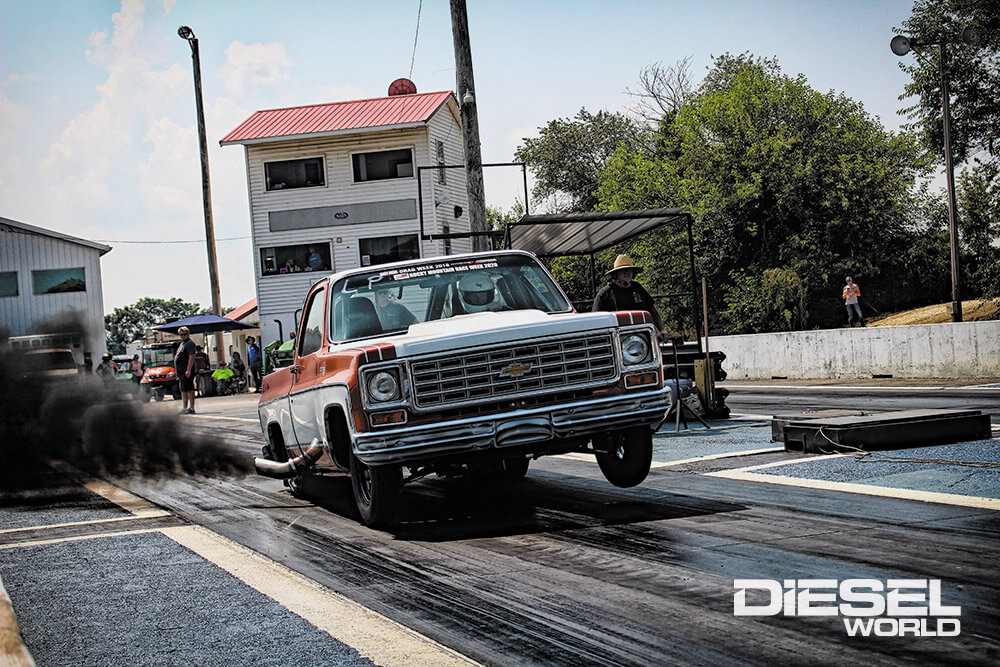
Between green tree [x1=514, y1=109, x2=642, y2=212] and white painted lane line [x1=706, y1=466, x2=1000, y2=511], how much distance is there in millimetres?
66760

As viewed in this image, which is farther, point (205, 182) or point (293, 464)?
point (205, 182)

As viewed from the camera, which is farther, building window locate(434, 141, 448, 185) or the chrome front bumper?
building window locate(434, 141, 448, 185)

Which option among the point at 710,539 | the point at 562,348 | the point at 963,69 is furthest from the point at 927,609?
the point at 963,69

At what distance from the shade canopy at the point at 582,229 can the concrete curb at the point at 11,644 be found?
9.17m

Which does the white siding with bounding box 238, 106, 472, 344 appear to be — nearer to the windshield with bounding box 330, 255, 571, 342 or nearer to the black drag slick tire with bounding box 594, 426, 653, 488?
the windshield with bounding box 330, 255, 571, 342

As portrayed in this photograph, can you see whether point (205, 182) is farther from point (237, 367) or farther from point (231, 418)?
point (231, 418)

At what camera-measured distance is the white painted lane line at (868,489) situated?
6.39 meters

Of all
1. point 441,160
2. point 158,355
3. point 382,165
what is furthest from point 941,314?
point 158,355

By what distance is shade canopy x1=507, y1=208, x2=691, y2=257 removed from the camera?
13.7 metres

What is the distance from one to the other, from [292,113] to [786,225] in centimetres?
2229

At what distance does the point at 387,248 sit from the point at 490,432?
115ft

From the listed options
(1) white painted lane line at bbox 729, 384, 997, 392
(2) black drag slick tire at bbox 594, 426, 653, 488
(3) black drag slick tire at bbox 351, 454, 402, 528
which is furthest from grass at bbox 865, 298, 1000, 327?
(3) black drag slick tire at bbox 351, 454, 402, 528

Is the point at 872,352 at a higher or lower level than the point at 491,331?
lower

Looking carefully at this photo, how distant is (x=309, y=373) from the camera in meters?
8.01
